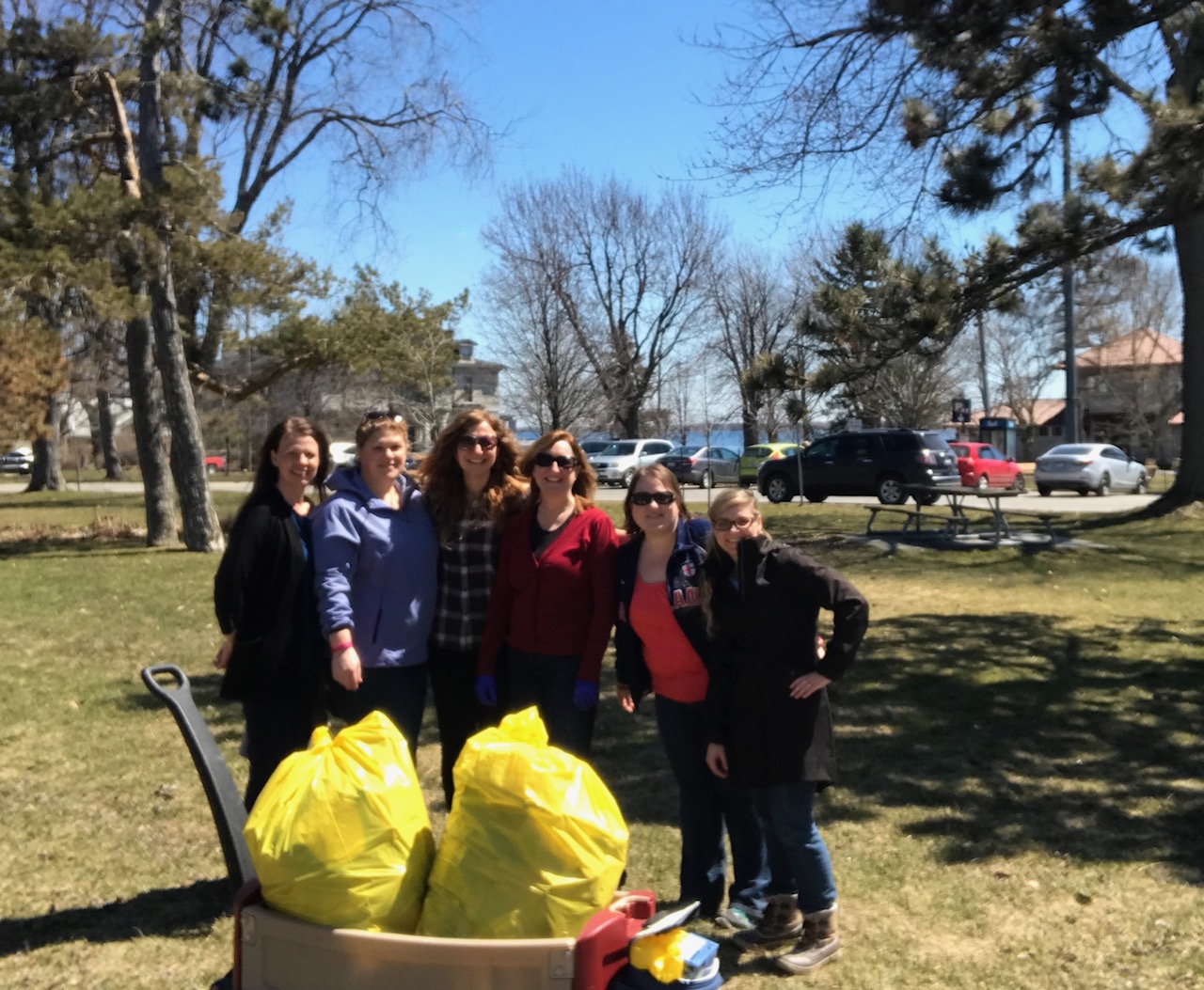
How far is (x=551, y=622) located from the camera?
389cm

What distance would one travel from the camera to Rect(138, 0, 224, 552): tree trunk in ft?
54.4

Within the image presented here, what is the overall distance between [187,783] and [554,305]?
37441mm

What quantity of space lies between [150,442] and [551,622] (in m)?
15.9

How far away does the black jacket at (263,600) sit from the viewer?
379 cm

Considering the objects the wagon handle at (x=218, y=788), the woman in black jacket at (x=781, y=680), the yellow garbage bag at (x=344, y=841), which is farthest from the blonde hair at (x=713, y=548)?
the wagon handle at (x=218, y=788)

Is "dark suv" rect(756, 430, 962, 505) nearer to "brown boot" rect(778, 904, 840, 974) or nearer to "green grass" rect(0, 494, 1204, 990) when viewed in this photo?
"green grass" rect(0, 494, 1204, 990)

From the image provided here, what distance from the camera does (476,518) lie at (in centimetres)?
405

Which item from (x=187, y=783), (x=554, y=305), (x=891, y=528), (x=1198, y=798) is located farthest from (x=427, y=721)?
(x=554, y=305)

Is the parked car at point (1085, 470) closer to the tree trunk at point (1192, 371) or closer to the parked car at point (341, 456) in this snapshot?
the tree trunk at point (1192, 371)

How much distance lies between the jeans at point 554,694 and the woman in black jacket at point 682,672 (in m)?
0.17

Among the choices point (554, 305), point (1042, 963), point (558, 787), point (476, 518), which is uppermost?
point (554, 305)

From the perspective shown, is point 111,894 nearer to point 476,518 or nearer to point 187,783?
point 187,783

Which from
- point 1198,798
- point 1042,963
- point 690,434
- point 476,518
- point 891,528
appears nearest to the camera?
point 1042,963

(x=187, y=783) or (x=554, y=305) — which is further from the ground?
(x=554, y=305)
